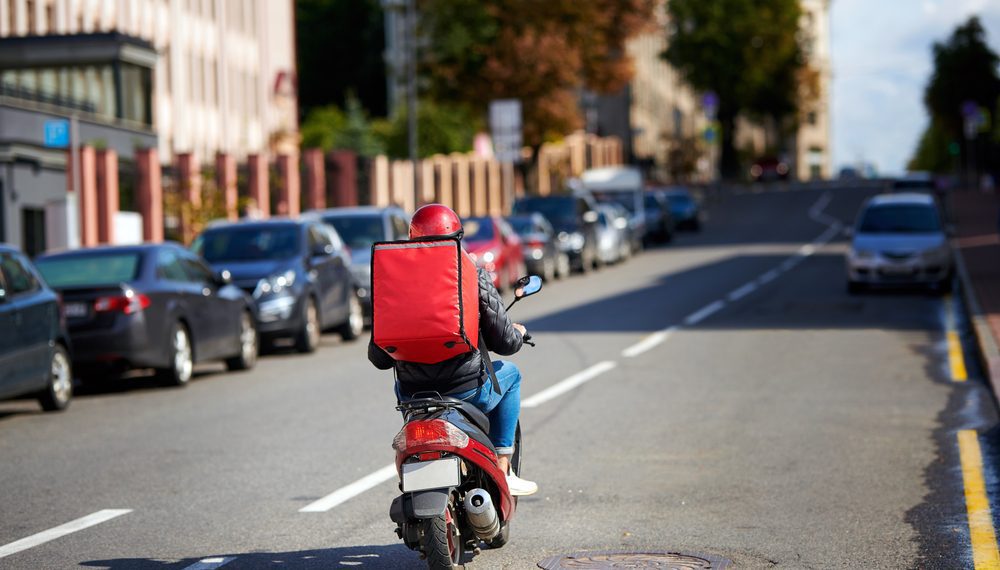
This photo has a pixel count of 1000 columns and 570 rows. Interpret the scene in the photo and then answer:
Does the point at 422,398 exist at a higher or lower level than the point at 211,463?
higher

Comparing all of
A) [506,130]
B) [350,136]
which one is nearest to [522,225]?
[506,130]

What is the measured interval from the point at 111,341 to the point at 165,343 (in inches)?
25.2

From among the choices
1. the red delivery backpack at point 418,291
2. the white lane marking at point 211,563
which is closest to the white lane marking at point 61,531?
the white lane marking at point 211,563

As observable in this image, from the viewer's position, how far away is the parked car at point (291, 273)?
895 inches

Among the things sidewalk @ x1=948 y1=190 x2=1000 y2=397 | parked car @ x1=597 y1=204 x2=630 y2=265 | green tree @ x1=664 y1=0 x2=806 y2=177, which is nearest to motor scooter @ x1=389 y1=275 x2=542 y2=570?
sidewalk @ x1=948 y1=190 x2=1000 y2=397

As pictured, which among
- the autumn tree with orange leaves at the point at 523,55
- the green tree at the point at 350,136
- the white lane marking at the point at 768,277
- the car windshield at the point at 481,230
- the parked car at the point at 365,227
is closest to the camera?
the parked car at the point at 365,227

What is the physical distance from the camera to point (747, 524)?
9.33 metres

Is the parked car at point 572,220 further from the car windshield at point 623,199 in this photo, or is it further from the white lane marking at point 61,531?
the white lane marking at point 61,531

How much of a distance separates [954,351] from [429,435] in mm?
13862

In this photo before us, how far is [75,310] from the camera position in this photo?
1819 cm

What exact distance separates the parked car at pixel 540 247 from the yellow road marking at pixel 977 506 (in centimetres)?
2481

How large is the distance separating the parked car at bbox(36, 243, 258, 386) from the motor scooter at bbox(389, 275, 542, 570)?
10.9 meters

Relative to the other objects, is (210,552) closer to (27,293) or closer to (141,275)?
(27,293)

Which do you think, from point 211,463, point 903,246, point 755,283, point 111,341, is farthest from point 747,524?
point 755,283
